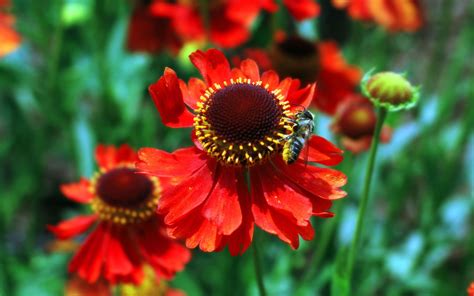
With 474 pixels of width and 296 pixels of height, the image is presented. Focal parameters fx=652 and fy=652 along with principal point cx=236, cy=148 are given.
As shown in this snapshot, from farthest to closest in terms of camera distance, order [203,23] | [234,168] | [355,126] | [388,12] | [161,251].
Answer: [388,12] → [203,23] → [355,126] → [161,251] → [234,168]

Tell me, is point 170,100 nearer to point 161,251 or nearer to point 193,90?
point 193,90

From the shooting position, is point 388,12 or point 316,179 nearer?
point 316,179

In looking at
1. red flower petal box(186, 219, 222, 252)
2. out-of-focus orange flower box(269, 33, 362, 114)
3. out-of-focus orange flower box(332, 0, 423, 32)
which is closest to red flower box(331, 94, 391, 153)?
out-of-focus orange flower box(269, 33, 362, 114)

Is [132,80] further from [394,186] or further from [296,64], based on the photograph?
[394,186]

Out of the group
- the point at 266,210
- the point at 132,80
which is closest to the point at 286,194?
the point at 266,210

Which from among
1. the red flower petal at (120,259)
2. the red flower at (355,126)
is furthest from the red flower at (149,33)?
the red flower petal at (120,259)

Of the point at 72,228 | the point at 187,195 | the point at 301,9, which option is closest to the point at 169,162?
the point at 187,195
